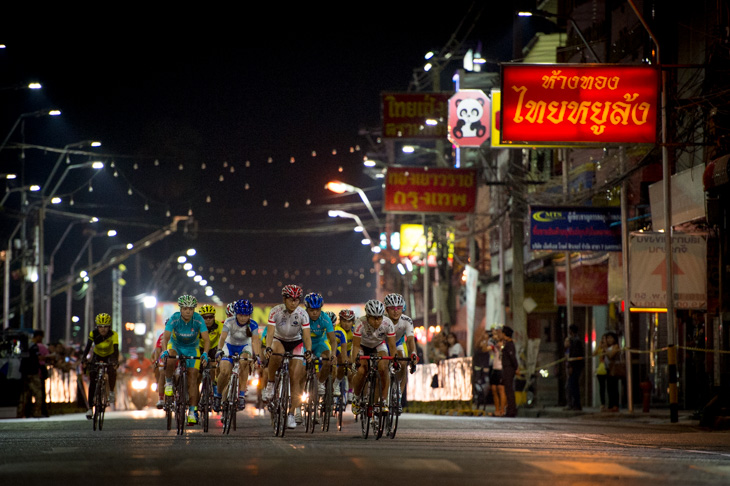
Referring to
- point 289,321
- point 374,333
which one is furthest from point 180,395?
point 374,333

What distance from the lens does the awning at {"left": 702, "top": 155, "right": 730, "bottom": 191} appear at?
65.8 feet

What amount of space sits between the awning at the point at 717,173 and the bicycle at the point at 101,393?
33.6ft

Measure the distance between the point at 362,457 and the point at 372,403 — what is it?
403cm

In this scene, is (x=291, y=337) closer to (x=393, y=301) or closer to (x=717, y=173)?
(x=393, y=301)

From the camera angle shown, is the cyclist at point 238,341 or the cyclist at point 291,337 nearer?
the cyclist at point 291,337

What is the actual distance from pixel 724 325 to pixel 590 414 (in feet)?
21.8

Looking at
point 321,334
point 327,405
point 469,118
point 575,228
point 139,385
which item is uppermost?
point 469,118

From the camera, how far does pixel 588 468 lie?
1099 centimetres

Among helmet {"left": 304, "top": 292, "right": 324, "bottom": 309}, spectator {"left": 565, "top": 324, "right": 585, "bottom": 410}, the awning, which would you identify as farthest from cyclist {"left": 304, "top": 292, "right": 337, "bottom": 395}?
spectator {"left": 565, "top": 324, "right": 585, "bottom": 410}

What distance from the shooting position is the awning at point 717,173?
20.0 metres

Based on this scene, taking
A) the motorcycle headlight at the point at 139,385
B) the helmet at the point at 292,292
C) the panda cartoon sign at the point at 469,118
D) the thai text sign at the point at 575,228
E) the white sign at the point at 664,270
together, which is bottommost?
the motorcycle headlight at the point at 139,385

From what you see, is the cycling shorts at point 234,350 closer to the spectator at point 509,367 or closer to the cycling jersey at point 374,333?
the cycling jersey at point 374,333

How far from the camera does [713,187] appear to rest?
2062 cm

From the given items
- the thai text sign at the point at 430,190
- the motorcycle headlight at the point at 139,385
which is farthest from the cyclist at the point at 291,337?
the motorcycle headlight at the point at 139,385
